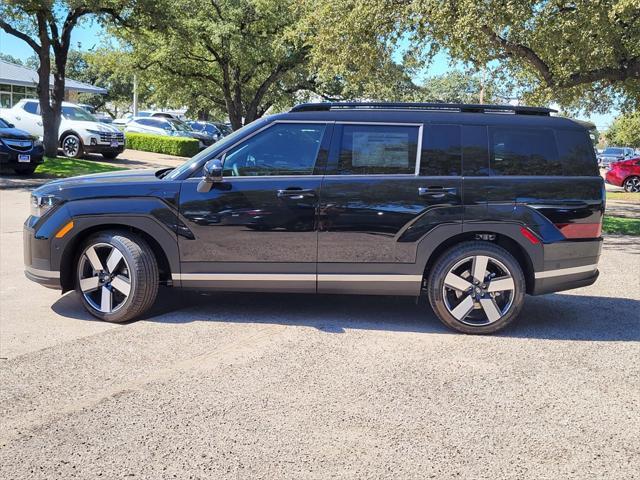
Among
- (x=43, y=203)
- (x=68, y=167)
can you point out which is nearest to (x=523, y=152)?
(x=43, y=203)

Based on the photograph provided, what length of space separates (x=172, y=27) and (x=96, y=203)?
15864 millimetres

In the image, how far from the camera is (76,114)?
22.6 metres

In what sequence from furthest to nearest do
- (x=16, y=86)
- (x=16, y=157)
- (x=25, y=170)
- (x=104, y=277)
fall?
(x=16, y=86) < (x=25, y=170) < (x=16, y=157) < (x=104, y=277)

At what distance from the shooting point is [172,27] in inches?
774

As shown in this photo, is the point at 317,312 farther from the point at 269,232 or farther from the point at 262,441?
the point at 262,441

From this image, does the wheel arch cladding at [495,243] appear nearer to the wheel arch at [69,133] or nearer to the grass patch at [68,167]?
the grass patch at [68,167]

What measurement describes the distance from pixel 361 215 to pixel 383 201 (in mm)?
217

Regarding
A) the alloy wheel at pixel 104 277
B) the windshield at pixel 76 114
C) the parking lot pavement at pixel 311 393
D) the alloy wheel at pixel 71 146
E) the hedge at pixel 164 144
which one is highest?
the windshield at pixel 76 114

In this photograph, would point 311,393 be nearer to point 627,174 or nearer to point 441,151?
point 441,151

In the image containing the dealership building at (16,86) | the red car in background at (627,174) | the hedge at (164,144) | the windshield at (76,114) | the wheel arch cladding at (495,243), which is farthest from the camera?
the dealership building at (16,86)

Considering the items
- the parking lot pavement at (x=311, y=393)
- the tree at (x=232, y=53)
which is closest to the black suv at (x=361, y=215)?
the parking lot pavement at (x=311, y=393)

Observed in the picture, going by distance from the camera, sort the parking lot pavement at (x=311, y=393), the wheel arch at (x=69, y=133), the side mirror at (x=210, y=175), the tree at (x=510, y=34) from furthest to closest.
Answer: the wheel arch at (x=69, y=133) → the tree at (x=510, y=34) → the side mirror at (x=210, y=175) → the parking lot pavement at (x=311, y=393)

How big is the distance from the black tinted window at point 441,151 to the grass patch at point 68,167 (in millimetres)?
14271

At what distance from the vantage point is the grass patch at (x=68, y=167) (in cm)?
1791
